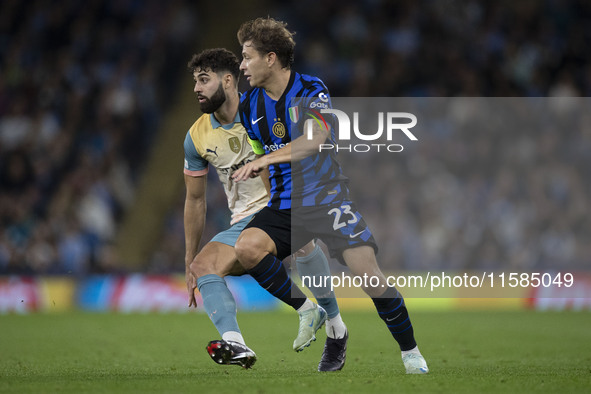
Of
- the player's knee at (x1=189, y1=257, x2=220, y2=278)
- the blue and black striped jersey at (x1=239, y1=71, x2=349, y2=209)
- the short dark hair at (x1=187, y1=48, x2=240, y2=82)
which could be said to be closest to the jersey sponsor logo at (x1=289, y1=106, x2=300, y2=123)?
the blue and black striped jersey at (x1=239, y1=71, x2=349, y2=209)

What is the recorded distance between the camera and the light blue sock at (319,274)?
263 inches

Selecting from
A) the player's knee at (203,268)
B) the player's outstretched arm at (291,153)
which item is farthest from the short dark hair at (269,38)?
the player's knee at (203,268)

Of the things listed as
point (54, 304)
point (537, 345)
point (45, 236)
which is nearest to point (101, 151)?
point (45, 236)

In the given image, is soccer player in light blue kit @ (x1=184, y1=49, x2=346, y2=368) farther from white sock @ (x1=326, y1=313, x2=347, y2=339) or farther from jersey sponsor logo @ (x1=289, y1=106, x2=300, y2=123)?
jersey sponsor logo @ (x1=289, y1=106, x2=300, y2=123)

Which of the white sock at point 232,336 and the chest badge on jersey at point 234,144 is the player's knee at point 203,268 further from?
the chest badge on jersey at point 234,144

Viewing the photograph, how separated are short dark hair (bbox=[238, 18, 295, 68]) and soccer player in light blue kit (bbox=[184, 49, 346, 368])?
49 centimetres

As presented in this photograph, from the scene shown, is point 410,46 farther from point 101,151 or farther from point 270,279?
point 270,279

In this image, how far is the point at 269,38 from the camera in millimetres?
6141

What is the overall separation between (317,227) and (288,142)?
0.59m

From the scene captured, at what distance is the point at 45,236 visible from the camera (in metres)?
14.2

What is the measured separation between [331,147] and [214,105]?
100 cm

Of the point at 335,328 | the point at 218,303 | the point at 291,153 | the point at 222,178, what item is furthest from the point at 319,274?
the point at 291,153

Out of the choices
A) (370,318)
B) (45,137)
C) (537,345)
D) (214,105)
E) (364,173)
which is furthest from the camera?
(45,137)

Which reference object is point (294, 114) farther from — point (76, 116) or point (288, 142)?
point (76, 116)
